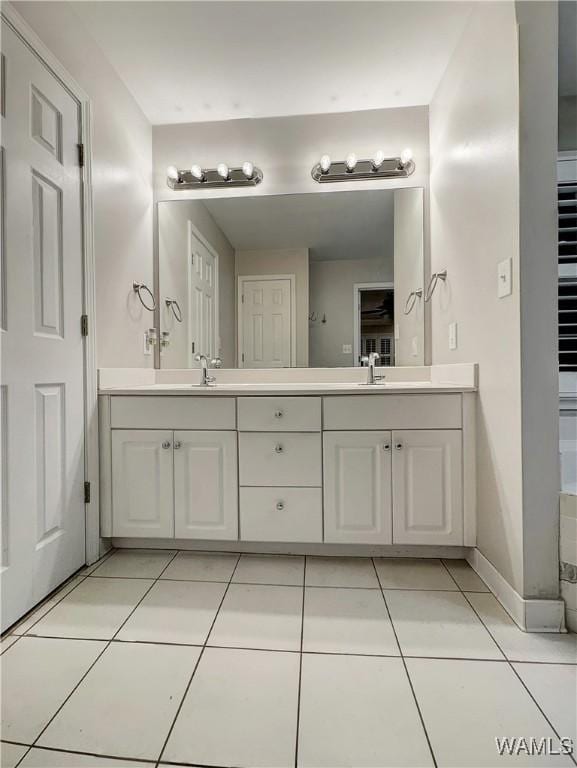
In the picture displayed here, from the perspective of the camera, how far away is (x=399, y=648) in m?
1.10

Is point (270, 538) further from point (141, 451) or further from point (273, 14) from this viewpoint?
point (273, 14)

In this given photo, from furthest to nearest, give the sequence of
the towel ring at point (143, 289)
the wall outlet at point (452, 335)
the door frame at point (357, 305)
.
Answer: the door frame at point (357, 305), the towel ring at point (143, 289), the wall outlet at point (452, 335)

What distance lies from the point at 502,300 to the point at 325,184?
52.3 inches

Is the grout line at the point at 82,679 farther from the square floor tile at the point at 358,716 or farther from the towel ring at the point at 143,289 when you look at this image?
the towel ring at the point at 143,289

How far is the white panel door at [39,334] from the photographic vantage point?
3.98 feet

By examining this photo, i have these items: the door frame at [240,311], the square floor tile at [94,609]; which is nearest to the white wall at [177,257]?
the door frame at [240,311]

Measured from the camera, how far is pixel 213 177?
220 cm

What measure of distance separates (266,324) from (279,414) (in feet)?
2.47

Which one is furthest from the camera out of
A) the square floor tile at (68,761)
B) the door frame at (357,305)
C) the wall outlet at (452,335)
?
the door frame at (357,305)

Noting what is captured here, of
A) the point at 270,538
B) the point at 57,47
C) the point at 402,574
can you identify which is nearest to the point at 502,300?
the point at 402,574

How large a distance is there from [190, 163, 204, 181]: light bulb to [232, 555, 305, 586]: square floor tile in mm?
2098

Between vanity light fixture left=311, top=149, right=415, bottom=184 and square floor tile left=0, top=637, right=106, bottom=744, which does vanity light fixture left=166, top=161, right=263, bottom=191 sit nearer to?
vanity light fixture left=311, top=149, right=415, bottom=184

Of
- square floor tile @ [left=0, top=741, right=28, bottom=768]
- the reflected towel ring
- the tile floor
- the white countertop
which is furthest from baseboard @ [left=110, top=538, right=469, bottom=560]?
the reflected towel ring

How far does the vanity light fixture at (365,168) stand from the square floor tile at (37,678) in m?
2.38
